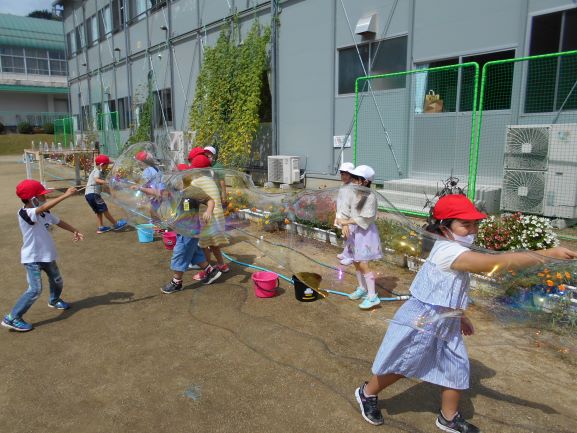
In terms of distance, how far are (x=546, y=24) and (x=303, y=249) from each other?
6.13 m

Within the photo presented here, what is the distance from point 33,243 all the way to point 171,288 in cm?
166

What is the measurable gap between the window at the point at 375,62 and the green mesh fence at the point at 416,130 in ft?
0.20

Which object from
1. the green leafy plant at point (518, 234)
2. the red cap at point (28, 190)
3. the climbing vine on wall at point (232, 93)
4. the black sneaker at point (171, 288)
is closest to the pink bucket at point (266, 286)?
the black sneaker at point (171, 288)

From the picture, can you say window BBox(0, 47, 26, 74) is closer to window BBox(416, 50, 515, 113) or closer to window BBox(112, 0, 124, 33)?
window BBox(112, 0, 124, 33)

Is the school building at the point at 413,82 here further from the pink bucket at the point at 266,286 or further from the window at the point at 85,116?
the window at the point at 85,116

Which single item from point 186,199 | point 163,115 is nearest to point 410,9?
point 186,199

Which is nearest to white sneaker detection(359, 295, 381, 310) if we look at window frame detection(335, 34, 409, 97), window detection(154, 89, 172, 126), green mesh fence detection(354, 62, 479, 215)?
green mesh fence detection(354, 62, 479, 215)

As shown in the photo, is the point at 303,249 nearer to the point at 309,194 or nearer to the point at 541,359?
the point at 309,194

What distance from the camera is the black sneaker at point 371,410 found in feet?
10.3

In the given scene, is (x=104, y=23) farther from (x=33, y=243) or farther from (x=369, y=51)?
(x=33, y=243)

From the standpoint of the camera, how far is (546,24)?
8.05 m

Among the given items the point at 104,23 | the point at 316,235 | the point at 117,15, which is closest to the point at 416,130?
the point at 316,235

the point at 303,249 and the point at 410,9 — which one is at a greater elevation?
the point at 410,9

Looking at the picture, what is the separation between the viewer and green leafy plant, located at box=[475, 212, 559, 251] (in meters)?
5.56
